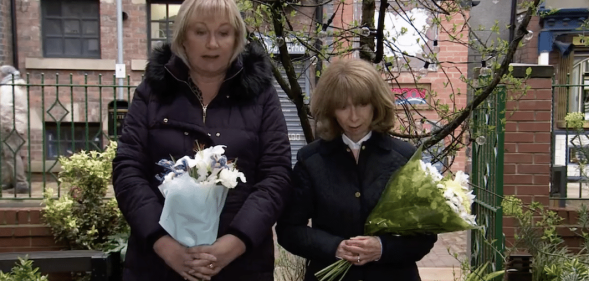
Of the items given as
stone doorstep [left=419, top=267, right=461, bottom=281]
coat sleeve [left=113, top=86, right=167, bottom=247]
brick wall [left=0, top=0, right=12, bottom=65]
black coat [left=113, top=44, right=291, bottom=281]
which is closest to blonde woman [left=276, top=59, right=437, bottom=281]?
black coat [left=113, top=44, right=291, bottom=281]

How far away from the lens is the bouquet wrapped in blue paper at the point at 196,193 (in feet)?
5.18

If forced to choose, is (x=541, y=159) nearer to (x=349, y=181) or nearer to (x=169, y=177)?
(x=349, y=181)

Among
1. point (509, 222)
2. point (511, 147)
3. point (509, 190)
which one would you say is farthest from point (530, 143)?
point (509, 222)

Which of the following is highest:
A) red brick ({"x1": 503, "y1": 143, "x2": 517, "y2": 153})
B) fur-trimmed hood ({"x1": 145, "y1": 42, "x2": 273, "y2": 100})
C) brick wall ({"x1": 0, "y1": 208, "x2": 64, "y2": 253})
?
fur-trimmed hood ({"x1": 145, "y1": 42, "x2": 273, "y2": 100})

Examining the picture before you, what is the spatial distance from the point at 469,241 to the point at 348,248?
2.47 metres

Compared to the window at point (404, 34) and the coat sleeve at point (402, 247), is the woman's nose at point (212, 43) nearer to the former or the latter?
the coat sleeve at point (402, 247)

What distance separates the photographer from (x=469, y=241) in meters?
3.91

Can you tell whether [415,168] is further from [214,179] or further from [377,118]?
[214,179]

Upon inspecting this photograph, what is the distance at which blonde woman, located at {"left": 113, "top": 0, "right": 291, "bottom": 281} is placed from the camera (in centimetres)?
173

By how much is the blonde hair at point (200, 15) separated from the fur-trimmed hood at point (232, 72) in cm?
5

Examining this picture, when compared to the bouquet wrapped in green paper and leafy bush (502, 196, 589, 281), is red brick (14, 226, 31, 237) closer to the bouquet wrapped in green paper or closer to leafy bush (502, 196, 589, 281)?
the bouquet wrapped in green paper

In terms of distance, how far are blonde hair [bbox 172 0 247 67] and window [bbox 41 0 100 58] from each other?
8169mm

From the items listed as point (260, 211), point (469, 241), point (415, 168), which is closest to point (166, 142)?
point (260, 211)

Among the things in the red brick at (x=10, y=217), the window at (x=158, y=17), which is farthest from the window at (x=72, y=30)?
the red brick at (x=10, y=217)
